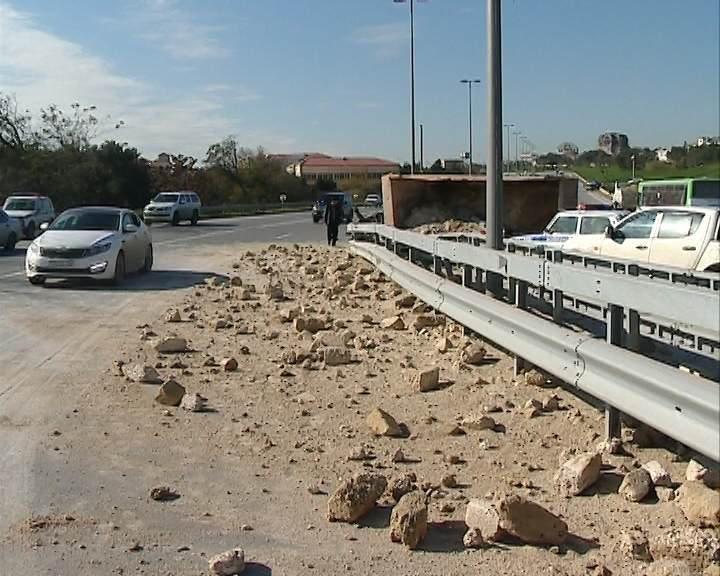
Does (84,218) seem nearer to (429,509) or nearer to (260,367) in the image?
(260,367)

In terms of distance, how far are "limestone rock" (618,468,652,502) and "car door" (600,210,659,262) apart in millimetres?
11162

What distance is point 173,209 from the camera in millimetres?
48656

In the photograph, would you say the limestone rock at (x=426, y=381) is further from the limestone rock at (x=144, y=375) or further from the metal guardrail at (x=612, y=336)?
the limestone rock at (x=144, y=375)

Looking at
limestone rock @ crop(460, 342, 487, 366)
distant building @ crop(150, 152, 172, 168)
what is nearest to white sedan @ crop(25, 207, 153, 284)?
limestone rock @ crop(460, 342, 487, 366)

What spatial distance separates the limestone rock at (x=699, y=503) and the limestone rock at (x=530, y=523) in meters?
0.62

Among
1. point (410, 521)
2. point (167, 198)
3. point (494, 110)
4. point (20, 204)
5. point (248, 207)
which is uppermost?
point (494, 110)

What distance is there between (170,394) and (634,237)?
35.7ft

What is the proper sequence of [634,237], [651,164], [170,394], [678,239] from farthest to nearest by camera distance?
[634,237] < [678,239] < [170,394] < [651,164]

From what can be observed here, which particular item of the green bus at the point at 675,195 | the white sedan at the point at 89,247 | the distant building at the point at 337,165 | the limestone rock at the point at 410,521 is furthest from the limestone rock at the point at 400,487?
the distant building at the point at 337,165

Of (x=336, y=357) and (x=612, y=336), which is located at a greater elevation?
(x=612, y=336)

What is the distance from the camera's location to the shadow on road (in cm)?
1689

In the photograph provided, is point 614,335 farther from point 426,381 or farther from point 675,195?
point 675,195

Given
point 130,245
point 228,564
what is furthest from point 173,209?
point 228,564

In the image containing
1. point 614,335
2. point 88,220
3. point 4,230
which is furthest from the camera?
point 4,230
